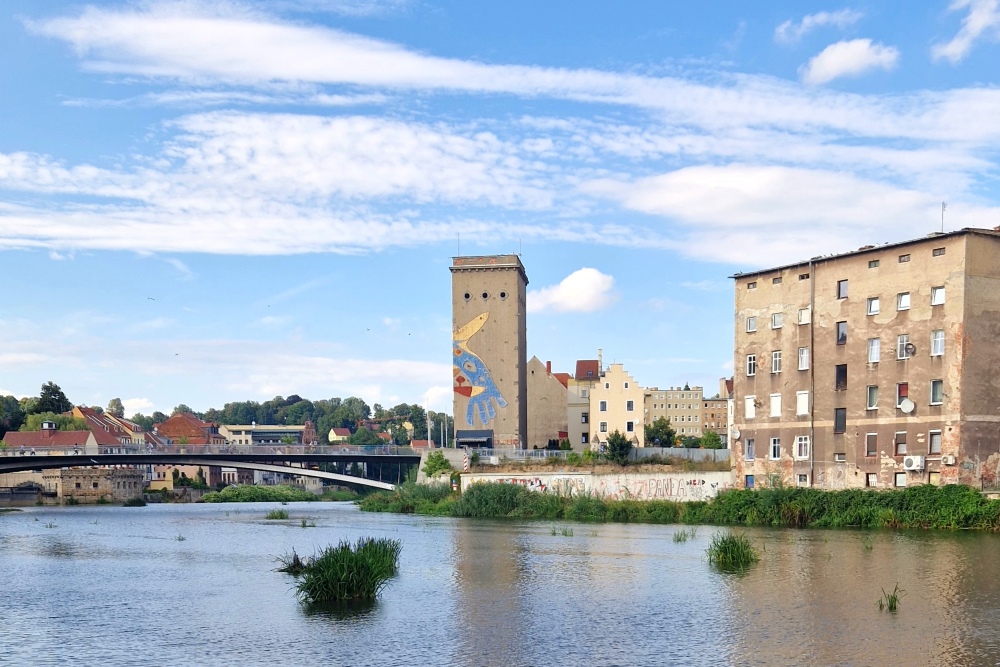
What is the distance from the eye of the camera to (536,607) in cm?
2891

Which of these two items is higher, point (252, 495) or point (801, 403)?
point (801, 403)

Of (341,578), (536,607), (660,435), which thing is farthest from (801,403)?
(660,435)

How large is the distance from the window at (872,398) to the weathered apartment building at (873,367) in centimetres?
5

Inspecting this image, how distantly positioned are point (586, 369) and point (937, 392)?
102m

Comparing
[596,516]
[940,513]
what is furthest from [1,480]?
[940,513]

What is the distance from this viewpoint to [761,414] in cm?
6719

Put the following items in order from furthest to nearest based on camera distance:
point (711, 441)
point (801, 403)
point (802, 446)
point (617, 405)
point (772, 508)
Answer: point (711, 441) → point (617, 405) → point (801, 403) → point (802, 446) → point (772, 508)

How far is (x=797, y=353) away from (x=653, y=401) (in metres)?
129

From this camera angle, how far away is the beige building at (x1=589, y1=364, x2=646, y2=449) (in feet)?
399

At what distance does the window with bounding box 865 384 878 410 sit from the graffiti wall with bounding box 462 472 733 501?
1079 centimetres

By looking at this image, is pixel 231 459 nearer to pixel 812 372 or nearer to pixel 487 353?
pixel 487 353

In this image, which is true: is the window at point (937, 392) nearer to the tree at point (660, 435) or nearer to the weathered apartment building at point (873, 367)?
the weathered apartment building at point (873, 367)

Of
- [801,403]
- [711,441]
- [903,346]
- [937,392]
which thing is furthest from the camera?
[711,441]

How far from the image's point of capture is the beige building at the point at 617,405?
399 feet
